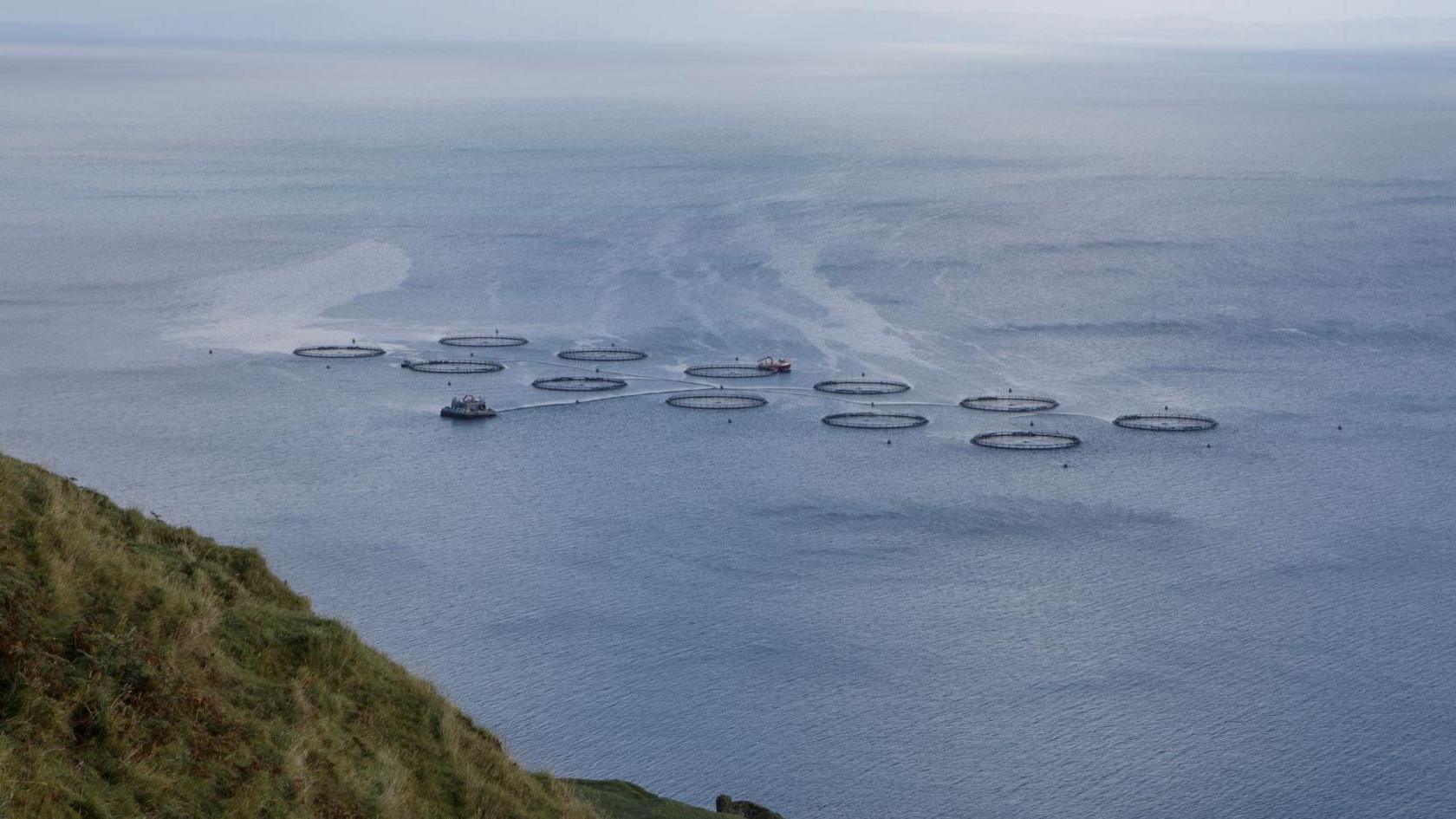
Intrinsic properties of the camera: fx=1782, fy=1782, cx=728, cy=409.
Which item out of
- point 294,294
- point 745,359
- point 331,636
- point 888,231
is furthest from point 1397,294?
point 331,636

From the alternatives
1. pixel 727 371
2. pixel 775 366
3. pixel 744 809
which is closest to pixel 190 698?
pixel 744 809

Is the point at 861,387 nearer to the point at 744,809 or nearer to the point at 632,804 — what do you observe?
the point at 744,809

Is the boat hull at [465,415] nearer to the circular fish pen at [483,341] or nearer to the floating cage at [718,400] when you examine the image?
the floating cage at [718,400]

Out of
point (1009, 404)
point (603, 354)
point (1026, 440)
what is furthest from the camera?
point (603, 354)

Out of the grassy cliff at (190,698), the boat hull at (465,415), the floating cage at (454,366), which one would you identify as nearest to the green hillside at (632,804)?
the grassy cliff at (190,698)

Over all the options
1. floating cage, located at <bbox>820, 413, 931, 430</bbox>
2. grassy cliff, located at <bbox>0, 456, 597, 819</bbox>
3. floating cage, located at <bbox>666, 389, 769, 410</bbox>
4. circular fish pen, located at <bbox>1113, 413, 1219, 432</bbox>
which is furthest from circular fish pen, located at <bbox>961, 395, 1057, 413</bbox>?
grassy cliff, located at <bbox>0, 456, 597, 819</bbox>

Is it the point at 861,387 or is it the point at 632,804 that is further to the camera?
the point at 861,387

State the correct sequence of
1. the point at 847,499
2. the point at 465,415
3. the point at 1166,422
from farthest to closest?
the point at 465,415, the point at 1166,422, the point at 847,499

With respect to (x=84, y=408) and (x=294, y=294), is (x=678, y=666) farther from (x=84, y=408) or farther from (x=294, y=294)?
(x=294, y=294)

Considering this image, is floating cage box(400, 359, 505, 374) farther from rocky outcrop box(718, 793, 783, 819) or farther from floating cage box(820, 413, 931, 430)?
rocky outcrop box(718, 793, 783, 819)
